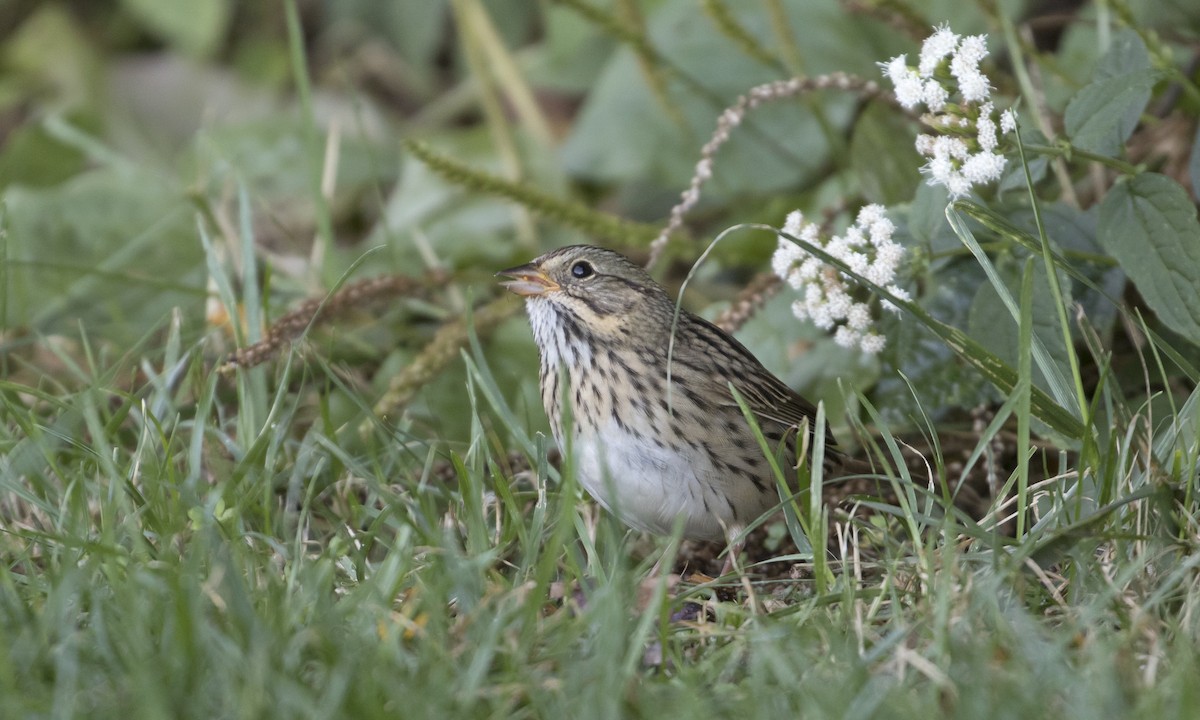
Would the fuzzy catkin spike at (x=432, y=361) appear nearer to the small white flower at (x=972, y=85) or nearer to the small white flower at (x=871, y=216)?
the small white flower at (x=871, y=216)

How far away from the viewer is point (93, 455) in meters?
3.29

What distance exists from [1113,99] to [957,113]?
14.2 inches

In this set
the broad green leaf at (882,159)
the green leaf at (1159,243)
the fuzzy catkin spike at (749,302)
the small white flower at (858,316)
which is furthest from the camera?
the broad green leaf at (882,159)

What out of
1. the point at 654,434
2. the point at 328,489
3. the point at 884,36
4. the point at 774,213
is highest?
the point at 884,36

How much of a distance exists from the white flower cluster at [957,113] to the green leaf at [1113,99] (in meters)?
0.18

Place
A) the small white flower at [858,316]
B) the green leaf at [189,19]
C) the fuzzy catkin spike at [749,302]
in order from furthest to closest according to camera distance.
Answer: the green leaf at [189,19]
the fuzzy catkin spike at [749,302]
the small white flower at [858,316]

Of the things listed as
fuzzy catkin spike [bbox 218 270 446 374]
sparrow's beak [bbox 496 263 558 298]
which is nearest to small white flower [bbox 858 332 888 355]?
sparrow's beak [bbox 496 263 558 298]

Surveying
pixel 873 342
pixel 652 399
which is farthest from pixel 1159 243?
pixel 652 399

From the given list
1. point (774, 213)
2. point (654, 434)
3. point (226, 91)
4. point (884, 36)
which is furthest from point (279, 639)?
point (226, 91)

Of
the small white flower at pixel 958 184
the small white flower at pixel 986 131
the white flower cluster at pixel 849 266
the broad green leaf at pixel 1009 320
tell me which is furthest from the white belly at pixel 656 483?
the small white flower at pixel 986 131

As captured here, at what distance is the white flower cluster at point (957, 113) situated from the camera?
323 centimetres

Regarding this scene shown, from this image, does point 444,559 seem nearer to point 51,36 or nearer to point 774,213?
point 774,213

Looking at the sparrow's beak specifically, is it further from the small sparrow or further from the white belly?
the white belly

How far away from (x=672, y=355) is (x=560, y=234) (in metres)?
2.32
